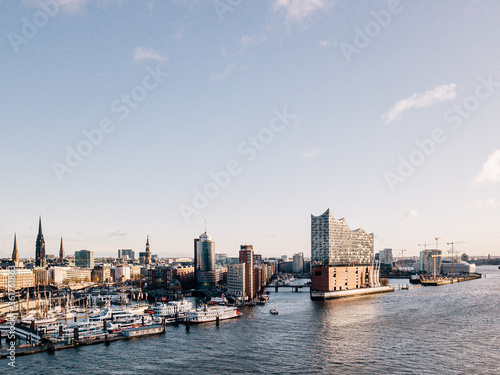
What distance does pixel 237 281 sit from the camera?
112938mm

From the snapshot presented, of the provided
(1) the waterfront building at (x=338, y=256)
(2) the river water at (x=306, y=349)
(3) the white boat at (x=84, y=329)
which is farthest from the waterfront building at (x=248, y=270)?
(3) the white boat at (x=84, y=329)

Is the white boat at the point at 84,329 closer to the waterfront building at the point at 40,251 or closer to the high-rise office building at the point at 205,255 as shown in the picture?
the high-rise office building at the point at 205,255

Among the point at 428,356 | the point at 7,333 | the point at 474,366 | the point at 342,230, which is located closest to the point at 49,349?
the point at 7,333

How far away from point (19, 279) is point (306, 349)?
12919cm

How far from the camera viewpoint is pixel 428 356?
49469mm

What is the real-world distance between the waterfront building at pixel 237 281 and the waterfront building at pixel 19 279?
72.4 m

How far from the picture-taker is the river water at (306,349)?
45.9 m

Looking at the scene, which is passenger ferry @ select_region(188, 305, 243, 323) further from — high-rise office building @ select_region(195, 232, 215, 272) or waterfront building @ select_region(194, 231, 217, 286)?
high-rise office building @ select_region(195, 232, 215, 272)

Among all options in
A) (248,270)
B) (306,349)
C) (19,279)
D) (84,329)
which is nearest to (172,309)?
(84,329)

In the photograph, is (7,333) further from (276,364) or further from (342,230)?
(342,230)

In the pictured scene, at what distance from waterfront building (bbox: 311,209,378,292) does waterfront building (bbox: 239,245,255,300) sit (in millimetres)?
18541

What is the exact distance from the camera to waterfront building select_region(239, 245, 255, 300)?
11219 cm

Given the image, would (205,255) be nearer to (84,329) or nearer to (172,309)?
(172,309)

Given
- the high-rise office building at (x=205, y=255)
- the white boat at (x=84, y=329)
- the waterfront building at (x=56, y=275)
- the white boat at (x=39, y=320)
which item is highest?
the high-rise office building at (x=205, y=255)
